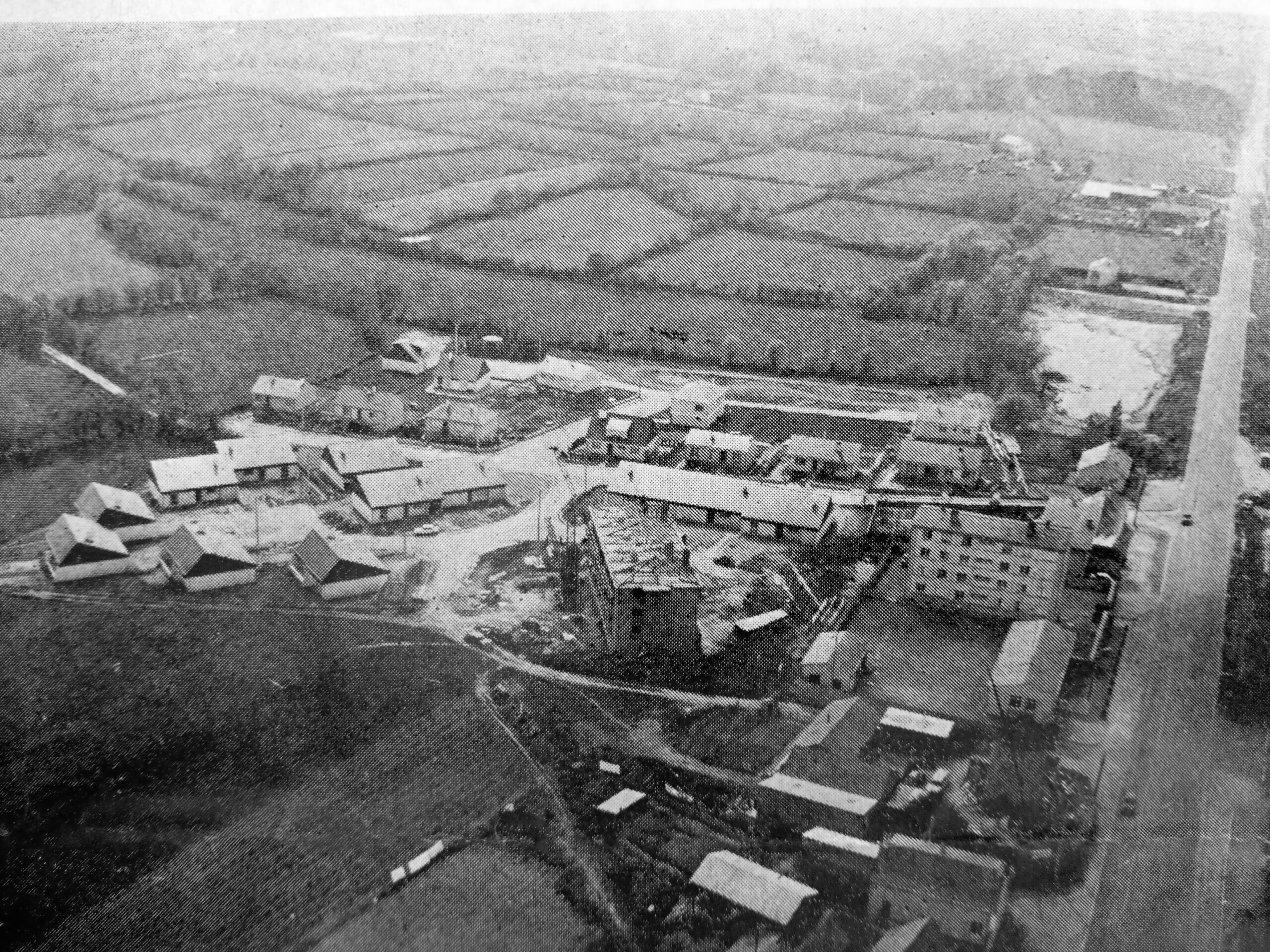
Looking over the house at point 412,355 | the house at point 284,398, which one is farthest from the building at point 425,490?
the house at point 412,355

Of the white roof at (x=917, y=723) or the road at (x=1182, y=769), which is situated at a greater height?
the white roof at (x=917, y=723)

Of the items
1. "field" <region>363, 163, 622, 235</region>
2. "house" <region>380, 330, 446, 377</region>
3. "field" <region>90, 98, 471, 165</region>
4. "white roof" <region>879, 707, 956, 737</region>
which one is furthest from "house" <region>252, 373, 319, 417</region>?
"white roof" <region>879, 707, 956, 737</region>

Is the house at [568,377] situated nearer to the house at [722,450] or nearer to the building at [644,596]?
the house at [722,450]

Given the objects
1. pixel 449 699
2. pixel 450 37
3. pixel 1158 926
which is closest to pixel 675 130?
pixel 450 37

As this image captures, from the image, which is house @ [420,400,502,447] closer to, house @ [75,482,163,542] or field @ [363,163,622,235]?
house @ [75,482,163,542]

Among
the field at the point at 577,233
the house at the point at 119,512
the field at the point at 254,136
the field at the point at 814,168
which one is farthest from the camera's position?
the field at the point at 814,168

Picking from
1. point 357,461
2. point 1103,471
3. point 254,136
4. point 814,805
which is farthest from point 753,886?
point 254,136

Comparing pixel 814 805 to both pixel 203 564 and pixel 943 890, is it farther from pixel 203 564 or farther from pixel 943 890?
pixel 203 564
